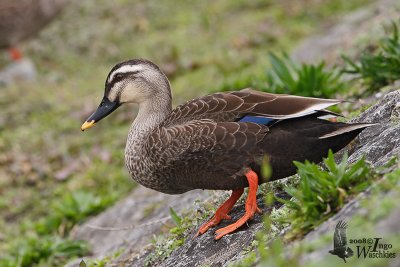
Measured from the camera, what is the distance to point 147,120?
196 inches

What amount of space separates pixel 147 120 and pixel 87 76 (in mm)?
7915

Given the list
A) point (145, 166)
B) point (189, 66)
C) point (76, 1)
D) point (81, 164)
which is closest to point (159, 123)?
point (145, 166)

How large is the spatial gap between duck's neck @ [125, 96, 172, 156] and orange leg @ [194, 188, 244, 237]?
0.72 meters

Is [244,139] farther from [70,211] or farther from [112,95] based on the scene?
[70,211]

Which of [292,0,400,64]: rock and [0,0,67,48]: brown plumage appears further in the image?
[0,0,67,48]: brown plumage

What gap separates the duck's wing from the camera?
424cm

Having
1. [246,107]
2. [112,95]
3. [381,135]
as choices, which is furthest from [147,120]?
[381,135]

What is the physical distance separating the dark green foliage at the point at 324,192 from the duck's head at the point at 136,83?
6.04 feet

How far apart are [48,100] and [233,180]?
7.72 meters

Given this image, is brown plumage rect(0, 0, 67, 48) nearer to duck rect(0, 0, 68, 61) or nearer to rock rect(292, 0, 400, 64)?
duck rect(0, 0, 68, 61)

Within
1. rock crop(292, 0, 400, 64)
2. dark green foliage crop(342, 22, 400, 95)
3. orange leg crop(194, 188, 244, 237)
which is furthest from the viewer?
rock crop(292, 0, 400, 64)

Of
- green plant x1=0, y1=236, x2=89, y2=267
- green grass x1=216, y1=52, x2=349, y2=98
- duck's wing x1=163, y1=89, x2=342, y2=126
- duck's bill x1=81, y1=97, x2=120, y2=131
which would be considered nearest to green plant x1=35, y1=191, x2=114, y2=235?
green plant x1=0, y1=236, x2=89, y2=267

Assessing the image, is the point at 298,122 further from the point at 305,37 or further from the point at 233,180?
the point at 305,37

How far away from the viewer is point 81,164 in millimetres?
9352
